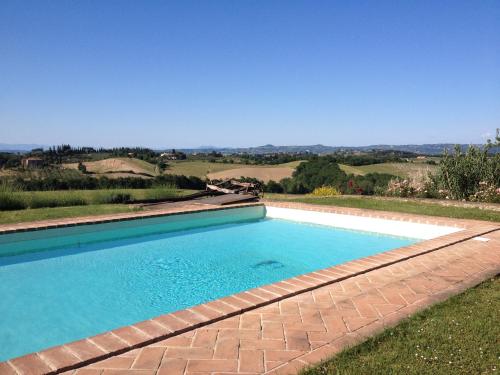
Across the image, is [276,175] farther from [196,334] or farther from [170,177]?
[196,334]

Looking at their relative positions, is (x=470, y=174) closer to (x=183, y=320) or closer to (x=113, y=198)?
(x=183, y=320)

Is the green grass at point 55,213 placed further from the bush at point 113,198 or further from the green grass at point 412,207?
the green grass at point 412,207

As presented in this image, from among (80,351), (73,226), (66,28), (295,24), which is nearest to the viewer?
(80,351)

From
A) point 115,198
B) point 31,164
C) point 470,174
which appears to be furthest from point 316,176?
point 31,164

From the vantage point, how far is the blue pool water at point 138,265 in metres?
4.31

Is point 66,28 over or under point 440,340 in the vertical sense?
over

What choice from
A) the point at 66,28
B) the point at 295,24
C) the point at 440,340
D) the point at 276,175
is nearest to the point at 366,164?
the point at 276,175

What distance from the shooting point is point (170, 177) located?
56.3ft

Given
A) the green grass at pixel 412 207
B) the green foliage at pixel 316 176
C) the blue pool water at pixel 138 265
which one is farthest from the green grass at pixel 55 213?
the green foliage at pixel 316 176

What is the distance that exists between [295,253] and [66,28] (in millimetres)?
10933

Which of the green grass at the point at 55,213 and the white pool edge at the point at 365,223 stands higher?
the green grass at the point at 55,213

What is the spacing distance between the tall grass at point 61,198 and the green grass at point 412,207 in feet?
17.4

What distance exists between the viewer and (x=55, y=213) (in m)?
8.75

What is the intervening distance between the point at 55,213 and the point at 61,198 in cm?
194
